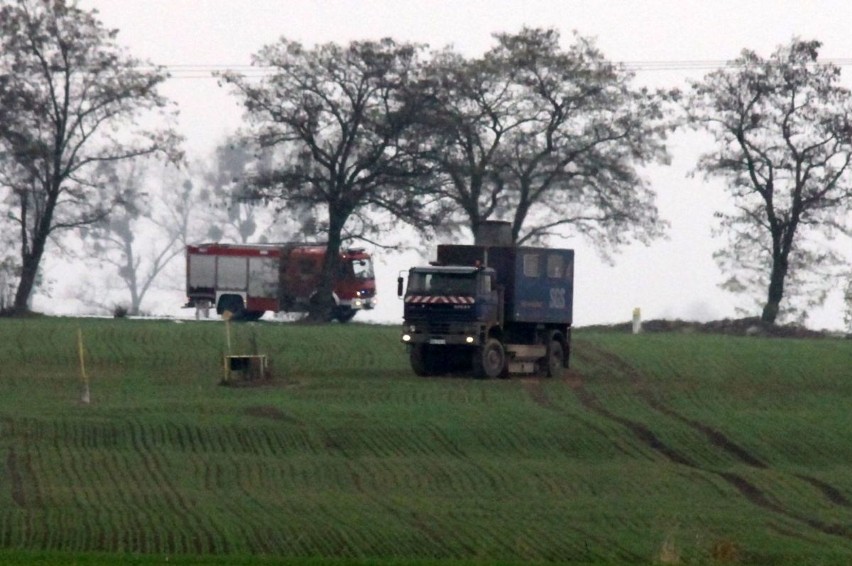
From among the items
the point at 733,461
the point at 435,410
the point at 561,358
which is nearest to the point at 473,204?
the point at 561,358

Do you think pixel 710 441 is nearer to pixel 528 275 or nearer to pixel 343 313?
pixel 528 275

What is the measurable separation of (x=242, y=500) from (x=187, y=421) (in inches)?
263

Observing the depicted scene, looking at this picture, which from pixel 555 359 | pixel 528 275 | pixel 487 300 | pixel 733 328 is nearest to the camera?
pixel 487 300

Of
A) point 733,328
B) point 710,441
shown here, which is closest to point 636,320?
point 733,328

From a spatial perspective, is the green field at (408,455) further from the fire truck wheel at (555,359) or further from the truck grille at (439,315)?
the truck grille at (439,315)

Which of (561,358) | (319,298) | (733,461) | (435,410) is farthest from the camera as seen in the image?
(319,298)

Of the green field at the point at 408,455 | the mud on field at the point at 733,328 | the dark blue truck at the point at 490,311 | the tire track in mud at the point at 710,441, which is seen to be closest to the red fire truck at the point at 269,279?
the mud on field at the point at 733,328

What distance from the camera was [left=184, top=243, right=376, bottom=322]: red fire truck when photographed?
58.0 metres

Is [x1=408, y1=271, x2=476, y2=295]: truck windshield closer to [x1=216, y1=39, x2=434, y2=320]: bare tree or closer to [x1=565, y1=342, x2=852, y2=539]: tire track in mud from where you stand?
[x1=565, y1=342, x2=852, y2=539]: tire track in mud

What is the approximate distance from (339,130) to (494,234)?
19285mm

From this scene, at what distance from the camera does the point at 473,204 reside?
192ft

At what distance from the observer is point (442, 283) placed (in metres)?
34.7

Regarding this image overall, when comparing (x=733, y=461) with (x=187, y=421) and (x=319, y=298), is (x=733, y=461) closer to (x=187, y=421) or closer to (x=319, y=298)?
(x=187, y=421)

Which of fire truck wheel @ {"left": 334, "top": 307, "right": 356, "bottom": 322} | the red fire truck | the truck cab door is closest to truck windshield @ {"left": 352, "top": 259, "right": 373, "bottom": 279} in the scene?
the red fire truck
